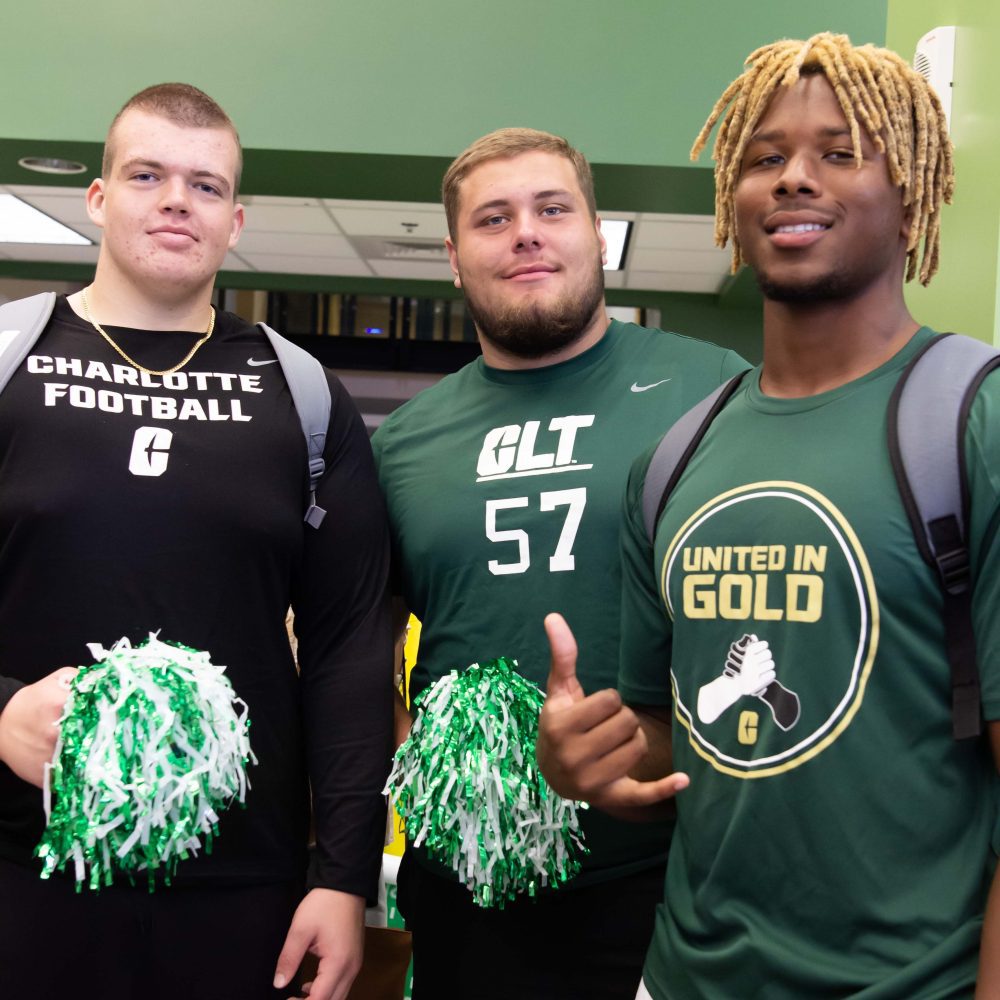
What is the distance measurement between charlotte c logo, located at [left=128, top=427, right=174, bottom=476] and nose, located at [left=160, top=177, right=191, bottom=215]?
0.33 metres

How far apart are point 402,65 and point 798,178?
168 inches

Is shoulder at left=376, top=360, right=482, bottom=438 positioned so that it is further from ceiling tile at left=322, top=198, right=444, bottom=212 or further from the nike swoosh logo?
ceiling tile at left=322, top=198, right=444, bottom=212

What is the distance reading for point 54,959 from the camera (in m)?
1.54

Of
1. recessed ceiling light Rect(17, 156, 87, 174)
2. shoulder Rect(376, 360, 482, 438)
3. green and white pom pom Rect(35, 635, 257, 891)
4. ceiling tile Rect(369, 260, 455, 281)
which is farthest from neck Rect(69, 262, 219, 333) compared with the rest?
ceiling tile Rect(369, 260, 455, 281)

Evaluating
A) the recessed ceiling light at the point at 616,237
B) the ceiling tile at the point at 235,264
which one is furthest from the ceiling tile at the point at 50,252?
the recessed ceiling light at the point at 616,237

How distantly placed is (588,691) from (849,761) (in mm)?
642

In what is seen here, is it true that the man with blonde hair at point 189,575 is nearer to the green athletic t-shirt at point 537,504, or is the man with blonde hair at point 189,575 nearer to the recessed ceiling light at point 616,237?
the green athletic t-shirt at point 537,504

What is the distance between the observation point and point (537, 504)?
1.79 metres

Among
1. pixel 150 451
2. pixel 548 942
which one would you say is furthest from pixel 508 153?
pixel 548 942

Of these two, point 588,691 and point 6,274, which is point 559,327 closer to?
→ point 588,691

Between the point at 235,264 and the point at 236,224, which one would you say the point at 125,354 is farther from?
the point at 235,264

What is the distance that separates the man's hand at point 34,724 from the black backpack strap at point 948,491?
3.37 ft

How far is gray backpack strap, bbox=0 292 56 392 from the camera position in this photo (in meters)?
1.64

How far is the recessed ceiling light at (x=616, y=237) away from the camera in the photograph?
747cm
